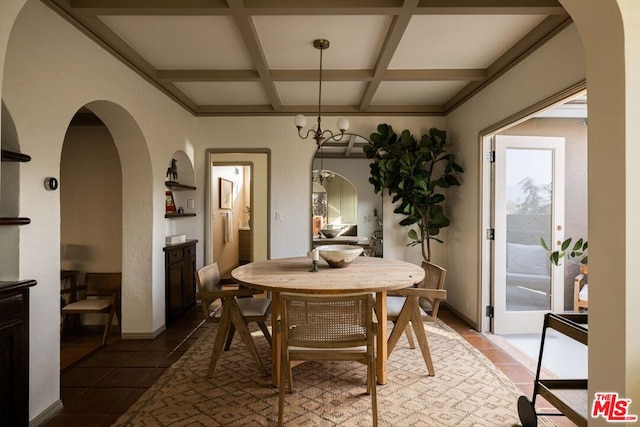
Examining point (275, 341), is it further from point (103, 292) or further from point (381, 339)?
point (103, 292)

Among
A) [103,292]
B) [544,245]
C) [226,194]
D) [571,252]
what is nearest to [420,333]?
[571,252]

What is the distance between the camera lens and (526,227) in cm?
364

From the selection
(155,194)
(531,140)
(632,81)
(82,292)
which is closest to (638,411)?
(632,81)

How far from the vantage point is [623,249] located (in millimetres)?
1222

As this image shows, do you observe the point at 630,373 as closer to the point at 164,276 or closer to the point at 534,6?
the point at 534,6

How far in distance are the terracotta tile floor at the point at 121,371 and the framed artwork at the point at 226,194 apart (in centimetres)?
345

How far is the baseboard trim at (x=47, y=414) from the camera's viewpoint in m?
2.03

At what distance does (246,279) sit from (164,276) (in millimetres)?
1794

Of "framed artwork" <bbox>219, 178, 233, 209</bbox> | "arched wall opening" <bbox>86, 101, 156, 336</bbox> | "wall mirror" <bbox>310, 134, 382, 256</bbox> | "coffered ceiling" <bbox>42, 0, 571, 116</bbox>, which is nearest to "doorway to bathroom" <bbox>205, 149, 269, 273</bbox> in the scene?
"framed artwork" <bbox>219, 178, 233, 209</bbox>

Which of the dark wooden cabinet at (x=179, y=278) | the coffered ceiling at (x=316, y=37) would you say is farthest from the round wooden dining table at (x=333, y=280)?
the coffered ceiling at (x=316, y=37)

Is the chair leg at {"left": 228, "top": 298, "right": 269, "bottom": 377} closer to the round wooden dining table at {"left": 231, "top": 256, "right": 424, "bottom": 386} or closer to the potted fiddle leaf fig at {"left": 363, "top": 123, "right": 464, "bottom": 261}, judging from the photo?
the round wooden dining table at {"left": 231, "top": 256, "right": 424, "bottom": 386}

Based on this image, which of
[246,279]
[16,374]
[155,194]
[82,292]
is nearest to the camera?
[16,374]

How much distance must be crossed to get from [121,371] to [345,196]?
5.93 meters

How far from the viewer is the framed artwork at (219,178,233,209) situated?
6.84 metres
